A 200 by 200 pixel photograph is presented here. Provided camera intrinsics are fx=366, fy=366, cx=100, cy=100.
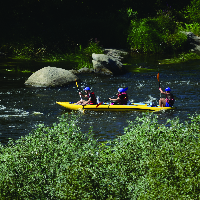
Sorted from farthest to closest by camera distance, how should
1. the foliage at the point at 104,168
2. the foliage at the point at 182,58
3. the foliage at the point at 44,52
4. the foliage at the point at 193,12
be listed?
the foliage at the point at 193,12, the foliage at the point at 44,52, the foliage at the point at 182,58, the foliage at the point at 104,168

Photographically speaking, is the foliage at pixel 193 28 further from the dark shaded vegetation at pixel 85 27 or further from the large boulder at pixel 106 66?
the large boulder at pixel 106 66

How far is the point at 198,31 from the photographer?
2717 cm

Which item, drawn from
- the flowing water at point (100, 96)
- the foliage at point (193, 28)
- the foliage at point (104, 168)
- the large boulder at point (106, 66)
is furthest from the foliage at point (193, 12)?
the foliage at point (104, 168)

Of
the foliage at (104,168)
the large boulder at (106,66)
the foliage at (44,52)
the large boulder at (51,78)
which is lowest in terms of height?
the foliage at (104,168)

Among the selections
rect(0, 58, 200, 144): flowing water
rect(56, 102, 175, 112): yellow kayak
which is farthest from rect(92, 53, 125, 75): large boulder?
rect(56, 102, 175, 112): yellow kayak

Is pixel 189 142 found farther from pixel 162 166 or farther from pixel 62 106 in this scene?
pixel 62 106

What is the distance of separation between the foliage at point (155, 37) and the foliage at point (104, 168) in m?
18.9

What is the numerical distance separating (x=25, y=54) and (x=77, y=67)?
4761mm

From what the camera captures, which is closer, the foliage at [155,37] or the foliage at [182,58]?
the foliage at [182,58]

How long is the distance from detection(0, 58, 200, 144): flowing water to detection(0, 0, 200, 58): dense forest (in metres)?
3.95

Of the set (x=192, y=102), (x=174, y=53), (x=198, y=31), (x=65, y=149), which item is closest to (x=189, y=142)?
(x=65, y=149)

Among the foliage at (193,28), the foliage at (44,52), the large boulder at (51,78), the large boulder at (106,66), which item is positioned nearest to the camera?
the large boulder at (51,78)

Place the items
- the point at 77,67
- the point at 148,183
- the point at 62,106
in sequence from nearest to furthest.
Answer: the point at 148,183, the point at 62,106, the point at 77,67

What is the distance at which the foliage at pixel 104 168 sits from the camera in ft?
17.3
